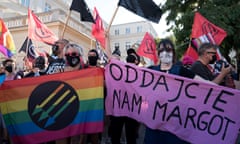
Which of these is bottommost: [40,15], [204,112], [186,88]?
[204,112]

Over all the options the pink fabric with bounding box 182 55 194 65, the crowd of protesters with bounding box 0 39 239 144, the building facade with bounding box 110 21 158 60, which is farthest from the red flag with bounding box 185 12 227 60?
the building facade with bounding box 110 21 158 60

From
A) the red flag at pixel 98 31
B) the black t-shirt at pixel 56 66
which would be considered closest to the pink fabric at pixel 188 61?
the red flag at pixel 98 31

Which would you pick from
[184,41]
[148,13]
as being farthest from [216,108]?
[184,41]

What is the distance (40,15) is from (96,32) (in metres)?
18.0

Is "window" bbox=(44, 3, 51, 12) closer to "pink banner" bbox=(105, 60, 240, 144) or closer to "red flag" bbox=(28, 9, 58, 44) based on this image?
"red flag" bbox=(28, 9, 58, 44)

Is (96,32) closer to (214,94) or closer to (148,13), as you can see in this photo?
(148,13)

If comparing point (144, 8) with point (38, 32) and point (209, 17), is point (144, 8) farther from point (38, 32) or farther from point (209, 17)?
point (209, 17)

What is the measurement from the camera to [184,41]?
1587cm

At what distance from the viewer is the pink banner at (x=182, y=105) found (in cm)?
375

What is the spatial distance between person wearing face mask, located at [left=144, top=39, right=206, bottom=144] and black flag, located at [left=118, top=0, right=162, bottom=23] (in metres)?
2.64

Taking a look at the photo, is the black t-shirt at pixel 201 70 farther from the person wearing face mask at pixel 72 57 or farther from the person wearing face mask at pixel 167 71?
the person wearing face mask at pixel 72 57

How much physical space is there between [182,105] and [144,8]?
324cm

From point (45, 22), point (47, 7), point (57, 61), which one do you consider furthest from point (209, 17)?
point (47, 7)

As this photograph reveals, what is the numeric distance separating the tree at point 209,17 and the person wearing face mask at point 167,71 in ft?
33.4
